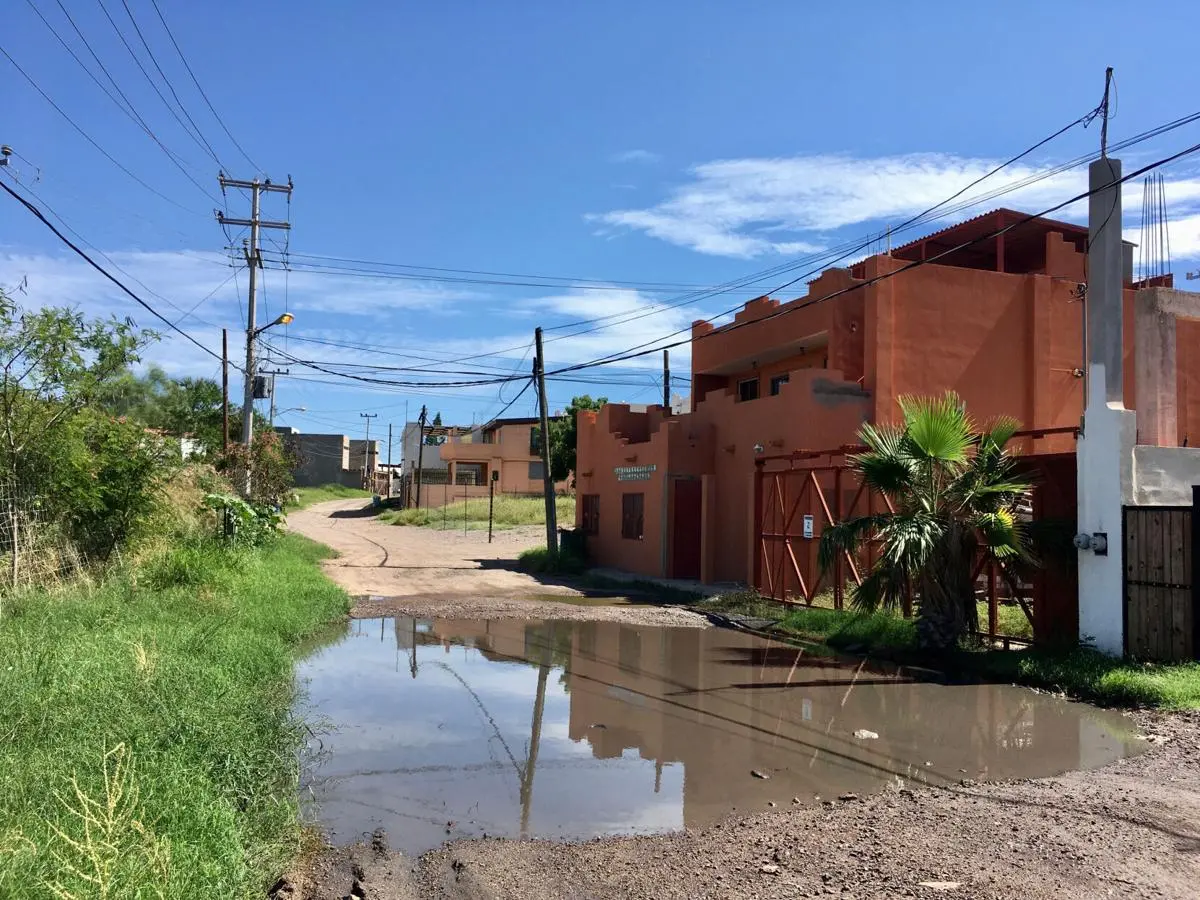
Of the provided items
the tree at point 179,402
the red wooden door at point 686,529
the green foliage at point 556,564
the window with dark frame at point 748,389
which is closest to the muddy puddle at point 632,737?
the red wooden door at point 686,529

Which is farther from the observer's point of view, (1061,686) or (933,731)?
(1061,686)

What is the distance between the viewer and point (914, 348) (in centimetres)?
1969

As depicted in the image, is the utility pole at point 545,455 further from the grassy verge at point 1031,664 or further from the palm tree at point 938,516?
the palm tree at point 938,516

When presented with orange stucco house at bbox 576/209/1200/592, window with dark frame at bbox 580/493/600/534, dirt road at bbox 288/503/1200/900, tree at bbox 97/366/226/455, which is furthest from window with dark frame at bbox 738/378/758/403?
tree at bbox 97/366/226/455

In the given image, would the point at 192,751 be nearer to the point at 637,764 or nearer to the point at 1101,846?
the point at 637,764

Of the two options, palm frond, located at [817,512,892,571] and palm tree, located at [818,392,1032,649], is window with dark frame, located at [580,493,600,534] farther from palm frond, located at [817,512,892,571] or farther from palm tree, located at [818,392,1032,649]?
palm tree, located at [818,392,1032,649]

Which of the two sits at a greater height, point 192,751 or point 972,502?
point 972,502

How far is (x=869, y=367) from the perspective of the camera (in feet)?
64.2

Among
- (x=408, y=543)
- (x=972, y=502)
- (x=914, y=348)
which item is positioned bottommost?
(x=408, y=543)

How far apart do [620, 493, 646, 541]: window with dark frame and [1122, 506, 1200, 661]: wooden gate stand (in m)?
16.2

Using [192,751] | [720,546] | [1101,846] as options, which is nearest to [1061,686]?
[1101,846]

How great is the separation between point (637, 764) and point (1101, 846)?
3523 millimetres

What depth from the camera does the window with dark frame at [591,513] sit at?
30.0 metres

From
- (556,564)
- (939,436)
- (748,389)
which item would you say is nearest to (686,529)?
(556,564)
